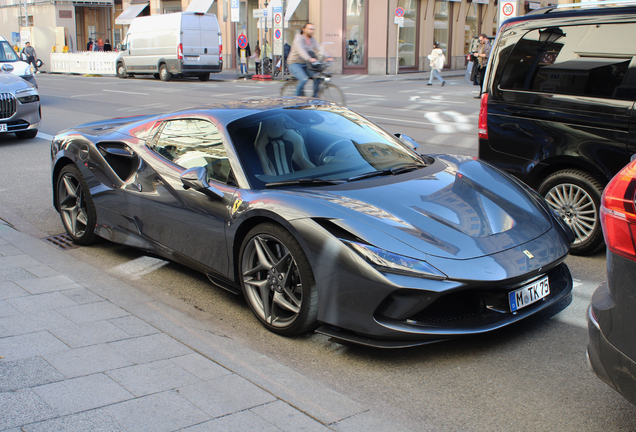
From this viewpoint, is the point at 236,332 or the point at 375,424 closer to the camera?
the point at 375,424

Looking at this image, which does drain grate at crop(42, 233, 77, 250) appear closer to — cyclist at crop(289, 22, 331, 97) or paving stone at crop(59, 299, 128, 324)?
paving stone at crop(59, 299, 128, 324)

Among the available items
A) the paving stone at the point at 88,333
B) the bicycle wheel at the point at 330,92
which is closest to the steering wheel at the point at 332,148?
the paving stone at the point at 88,333

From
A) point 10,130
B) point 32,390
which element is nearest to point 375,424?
point 32,390

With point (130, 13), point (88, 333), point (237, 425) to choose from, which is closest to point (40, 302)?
point (88, 333)

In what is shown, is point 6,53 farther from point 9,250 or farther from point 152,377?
point 152,377

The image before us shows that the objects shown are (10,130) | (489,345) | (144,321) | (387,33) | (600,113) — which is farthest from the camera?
(387,33)

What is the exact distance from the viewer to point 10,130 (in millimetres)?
11156

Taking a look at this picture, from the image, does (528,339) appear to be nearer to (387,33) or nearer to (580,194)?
(580,194)

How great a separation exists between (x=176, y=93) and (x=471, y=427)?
63.1 ft

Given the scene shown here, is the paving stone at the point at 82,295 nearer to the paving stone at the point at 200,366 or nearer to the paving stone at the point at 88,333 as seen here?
the paving stone at the point at 88,333

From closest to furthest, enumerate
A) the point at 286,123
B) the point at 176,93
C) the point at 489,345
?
1. the point at 489,345
2. the point at 286,123
3. the point at 176,93

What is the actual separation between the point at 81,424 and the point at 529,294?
7.35 ft

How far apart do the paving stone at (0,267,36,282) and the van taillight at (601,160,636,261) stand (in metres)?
3.78

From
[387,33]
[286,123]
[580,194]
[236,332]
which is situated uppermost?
[387,33]
